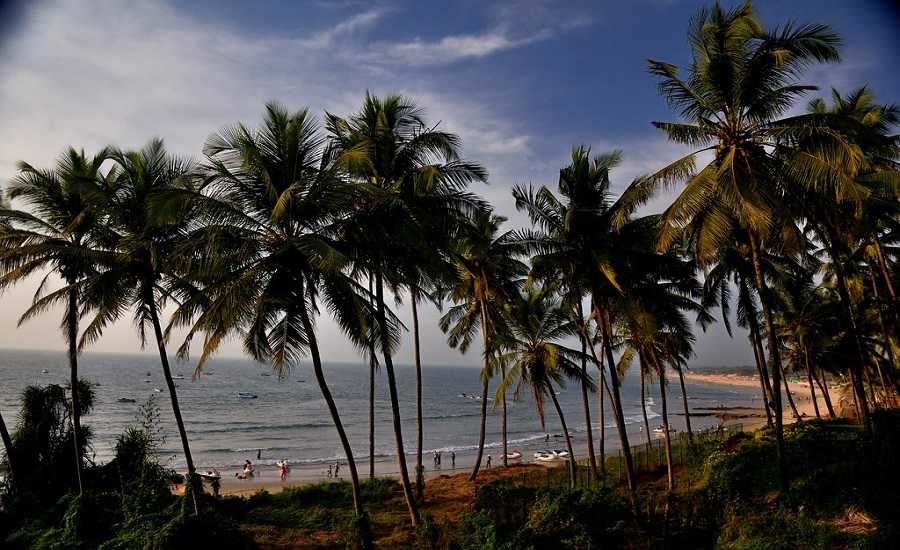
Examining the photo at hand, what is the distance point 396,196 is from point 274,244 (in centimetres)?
273

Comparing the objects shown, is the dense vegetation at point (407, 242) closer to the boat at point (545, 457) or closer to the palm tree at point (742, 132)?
the palm tree at point (742, 132)

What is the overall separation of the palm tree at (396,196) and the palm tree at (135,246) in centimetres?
390

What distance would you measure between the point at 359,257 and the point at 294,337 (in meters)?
2.24

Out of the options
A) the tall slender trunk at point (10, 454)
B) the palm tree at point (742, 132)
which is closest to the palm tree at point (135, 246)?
the tall slender trunk at point (10, 454)

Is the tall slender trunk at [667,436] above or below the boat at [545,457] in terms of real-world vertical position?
above

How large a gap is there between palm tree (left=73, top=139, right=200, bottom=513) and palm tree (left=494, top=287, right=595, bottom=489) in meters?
11.3

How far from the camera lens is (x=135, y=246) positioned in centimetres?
1115

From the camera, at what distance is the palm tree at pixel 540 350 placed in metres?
19.3

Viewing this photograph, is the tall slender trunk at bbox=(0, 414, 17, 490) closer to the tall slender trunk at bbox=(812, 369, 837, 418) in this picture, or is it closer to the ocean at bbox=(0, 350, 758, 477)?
the ocean at bbox=(0, 350, 758, 477)

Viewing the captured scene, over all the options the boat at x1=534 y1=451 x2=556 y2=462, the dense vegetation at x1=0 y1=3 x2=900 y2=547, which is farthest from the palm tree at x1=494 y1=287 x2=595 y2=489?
the boat at x1=534 y1=451 x2=556 y2=462

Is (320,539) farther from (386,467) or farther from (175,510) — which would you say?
(386,467)

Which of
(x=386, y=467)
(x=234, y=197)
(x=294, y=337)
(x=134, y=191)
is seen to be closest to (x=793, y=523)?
(x=294, y=337)

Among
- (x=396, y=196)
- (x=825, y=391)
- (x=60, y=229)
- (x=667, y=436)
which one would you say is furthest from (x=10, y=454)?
(x=825, y=391)

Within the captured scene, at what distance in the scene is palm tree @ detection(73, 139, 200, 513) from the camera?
1119 centimetres
